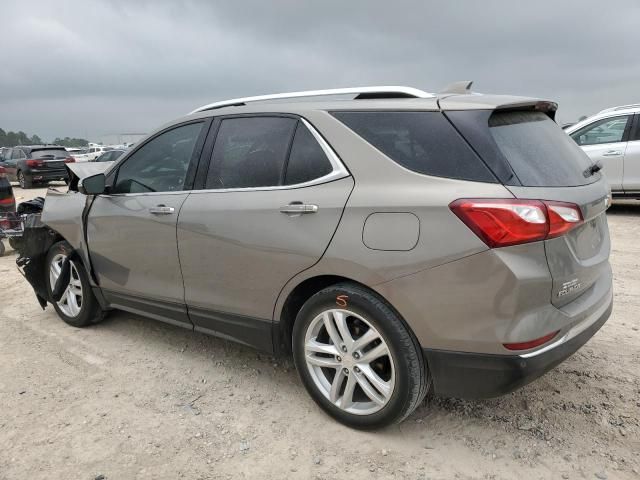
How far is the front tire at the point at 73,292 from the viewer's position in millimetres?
4219

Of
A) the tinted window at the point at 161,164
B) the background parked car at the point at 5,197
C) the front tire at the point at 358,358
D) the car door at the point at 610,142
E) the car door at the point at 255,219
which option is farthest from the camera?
the car door at the point at 610,142

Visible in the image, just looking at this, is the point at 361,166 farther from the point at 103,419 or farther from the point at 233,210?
the point at 103,419

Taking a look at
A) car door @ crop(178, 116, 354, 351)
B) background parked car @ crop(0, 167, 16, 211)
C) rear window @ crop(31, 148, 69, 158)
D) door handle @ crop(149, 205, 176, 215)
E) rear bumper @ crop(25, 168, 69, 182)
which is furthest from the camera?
rear window @ crop(31, 148, 69, 158)

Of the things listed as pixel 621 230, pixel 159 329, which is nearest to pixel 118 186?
pixel 159 329

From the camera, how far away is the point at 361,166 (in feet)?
8.38

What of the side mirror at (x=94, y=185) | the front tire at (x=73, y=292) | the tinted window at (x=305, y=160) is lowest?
the front tire at (x=73, y=292)

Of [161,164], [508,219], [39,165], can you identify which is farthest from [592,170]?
[39,165]

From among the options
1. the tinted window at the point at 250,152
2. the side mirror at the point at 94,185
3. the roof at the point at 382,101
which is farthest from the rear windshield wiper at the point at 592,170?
the side mirror at the point at 94,185

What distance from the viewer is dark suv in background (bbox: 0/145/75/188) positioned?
1970cm

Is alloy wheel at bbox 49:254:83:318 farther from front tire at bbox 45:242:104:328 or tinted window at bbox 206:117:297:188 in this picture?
tinted window at bbox 206:117:297:188

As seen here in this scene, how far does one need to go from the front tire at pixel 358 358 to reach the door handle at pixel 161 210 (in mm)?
1159

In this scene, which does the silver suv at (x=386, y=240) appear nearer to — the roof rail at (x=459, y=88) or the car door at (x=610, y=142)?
the roof rail at (x=459, y=88)

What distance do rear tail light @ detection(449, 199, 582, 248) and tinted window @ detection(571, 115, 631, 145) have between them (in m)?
7.96

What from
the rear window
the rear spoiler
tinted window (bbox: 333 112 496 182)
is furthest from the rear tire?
the rear spoiler
